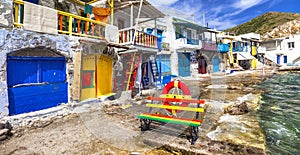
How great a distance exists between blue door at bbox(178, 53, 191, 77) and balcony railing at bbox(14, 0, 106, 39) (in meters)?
13.8

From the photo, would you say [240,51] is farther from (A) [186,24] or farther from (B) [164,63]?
(B) [164,63]

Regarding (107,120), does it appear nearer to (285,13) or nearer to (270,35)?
(270,35)

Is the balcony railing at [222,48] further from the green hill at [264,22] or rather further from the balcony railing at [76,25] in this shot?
the green hill at [264,22]

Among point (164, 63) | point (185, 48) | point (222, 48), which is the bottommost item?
point (164, 63)

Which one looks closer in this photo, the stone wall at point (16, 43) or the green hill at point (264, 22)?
the stone wall at point (16, 43)

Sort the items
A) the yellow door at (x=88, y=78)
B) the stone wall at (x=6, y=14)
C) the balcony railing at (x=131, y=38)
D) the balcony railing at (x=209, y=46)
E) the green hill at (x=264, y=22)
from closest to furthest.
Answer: the stone wall at (x=6, y=14) → the yellow door at (x=88, y=78) → the balcony railing at (x=131, y=38) → the balcony railing at (x=209, y=46) → the green hill at (x=264, y=22)

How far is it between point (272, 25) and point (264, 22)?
27.6 ft

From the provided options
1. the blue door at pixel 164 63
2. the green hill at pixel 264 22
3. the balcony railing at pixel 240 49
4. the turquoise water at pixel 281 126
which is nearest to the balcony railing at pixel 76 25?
the turquoise water at pixel 281 126

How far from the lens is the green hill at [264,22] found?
67.5m

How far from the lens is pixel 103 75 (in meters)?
9.60

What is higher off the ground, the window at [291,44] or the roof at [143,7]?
the window at [291,44]

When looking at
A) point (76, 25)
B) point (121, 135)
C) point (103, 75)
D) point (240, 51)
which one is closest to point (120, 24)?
point (103, 75)

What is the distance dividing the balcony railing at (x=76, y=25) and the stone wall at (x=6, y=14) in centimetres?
39

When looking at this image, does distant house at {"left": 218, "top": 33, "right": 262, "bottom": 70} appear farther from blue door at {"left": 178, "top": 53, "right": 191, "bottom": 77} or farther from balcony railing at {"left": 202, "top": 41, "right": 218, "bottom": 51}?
blue door at {"left": 178, "top": 53, "right": 191, "bottom": 77}
